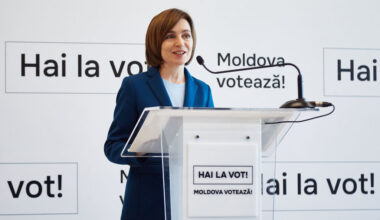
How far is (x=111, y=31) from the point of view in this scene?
9.88 ft

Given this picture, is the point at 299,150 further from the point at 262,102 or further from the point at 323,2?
the point at 323,2

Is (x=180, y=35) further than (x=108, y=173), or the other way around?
(x=108, y=173)

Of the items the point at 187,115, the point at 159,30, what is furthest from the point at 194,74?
the point at 187,115

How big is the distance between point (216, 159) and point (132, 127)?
0.67m

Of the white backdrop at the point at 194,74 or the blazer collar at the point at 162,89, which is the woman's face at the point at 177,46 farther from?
the white backdrop at the point at 194,74

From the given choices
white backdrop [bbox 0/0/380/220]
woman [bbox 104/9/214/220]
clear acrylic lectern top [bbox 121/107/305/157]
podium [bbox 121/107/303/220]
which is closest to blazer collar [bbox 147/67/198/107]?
woman [bbox 104/9/214/220]

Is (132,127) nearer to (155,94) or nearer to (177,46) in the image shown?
(155,94)

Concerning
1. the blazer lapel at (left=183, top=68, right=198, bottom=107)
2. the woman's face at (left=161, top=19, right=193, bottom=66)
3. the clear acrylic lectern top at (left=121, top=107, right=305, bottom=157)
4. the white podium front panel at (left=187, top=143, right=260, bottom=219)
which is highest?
the woman's face at (left=161, top=19, right=193, bottom=66)

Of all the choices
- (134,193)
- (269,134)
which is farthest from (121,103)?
(269,134)

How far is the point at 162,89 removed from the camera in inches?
69.9

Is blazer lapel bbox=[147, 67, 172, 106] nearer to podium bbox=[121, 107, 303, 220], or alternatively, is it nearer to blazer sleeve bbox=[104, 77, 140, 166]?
blazer sleeve bbox=[104, 77, 140, 166]

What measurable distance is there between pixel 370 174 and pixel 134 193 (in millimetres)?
1943

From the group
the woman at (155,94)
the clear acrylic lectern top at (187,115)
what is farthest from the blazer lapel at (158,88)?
the clear acrylic lectern top at (187,115)

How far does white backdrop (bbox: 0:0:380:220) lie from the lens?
2.92m
